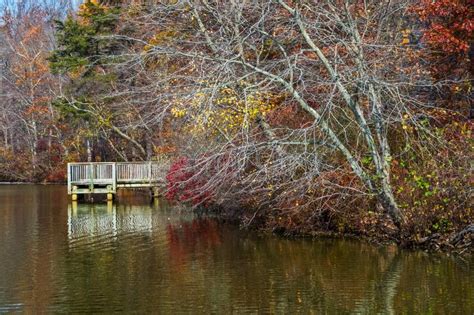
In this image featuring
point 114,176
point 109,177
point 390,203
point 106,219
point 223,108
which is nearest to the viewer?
point 390,203

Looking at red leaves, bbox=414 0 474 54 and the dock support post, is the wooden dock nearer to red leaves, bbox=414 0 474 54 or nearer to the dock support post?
the dock support post

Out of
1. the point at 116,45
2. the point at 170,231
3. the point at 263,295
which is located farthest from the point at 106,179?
the point at 263,295

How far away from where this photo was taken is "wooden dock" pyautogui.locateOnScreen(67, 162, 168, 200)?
26.8m

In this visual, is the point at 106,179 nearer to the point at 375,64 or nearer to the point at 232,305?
the point at 375,64

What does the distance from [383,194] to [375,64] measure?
2846 millimetres

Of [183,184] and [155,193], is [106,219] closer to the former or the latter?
[183,184]

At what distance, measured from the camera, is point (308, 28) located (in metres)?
14.3

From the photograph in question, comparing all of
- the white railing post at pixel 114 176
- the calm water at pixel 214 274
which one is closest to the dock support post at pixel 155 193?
the white railing post at pixel 114 176

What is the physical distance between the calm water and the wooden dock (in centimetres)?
889

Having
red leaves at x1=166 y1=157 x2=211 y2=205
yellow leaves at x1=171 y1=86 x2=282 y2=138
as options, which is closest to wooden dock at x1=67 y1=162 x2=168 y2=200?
red leaves at x1=166 y1=157 x2=211 y2=205

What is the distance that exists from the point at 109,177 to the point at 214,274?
16201 mm

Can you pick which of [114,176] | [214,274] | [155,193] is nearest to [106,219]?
[114,176]

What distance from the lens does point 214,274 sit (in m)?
11.5

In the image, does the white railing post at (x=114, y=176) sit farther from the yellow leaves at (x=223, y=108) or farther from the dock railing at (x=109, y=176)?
the yellow leaves at (x=223, y=108)
